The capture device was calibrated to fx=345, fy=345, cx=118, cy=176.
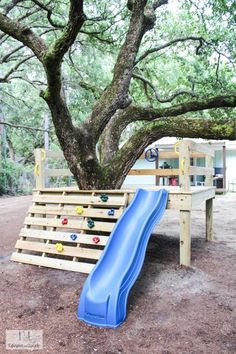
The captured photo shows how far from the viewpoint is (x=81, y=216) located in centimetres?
502

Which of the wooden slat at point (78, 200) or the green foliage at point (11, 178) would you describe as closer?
the wooden slat at point (78, 200)

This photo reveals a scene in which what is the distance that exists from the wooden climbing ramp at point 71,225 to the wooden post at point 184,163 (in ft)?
2.55

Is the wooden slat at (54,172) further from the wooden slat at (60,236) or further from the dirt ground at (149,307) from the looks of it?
the dirt ground at (149,307)

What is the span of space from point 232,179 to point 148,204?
1425 cm

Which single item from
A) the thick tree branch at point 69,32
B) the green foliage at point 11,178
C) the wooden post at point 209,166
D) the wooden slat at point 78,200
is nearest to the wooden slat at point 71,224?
the wooden slat at point 78,200

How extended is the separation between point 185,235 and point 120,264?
1.29 metres

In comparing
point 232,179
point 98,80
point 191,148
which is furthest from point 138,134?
point 232,179

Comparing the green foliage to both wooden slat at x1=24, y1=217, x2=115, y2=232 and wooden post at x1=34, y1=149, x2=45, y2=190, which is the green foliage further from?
wooden slat at x1=24, y1=217, x2=115, y2=232

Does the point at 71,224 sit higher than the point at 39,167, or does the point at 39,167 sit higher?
the point at 39,167

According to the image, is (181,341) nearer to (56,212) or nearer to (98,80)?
(56,212)

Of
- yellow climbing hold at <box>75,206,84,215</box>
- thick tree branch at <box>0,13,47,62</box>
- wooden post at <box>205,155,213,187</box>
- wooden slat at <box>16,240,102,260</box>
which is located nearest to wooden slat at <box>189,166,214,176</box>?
wooden post at <box>205,155,213,187</box>

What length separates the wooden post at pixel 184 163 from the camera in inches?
181

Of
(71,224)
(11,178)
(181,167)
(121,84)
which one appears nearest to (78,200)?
(71,224)

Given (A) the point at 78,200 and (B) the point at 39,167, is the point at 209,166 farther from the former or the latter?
(B) the point at 39,167
